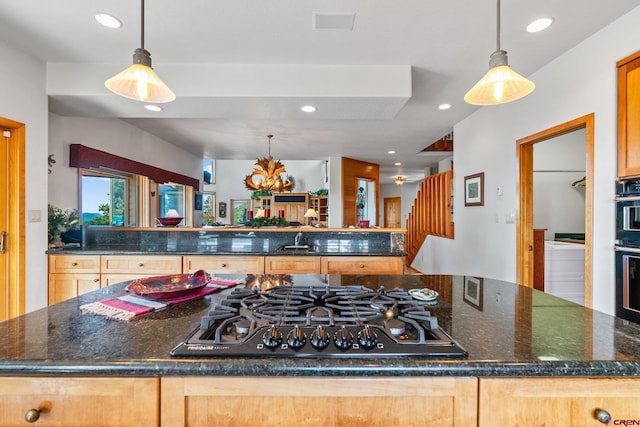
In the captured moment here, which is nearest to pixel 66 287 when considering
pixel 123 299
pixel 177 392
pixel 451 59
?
pixel 123 299

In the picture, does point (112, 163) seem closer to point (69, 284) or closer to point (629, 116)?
point (69, 284)

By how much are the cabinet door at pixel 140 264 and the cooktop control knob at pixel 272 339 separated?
246 centimetres

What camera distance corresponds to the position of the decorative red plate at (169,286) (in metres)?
1.20

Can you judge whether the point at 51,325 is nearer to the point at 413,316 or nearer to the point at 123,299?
the point at 123,299

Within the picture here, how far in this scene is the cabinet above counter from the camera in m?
3.25

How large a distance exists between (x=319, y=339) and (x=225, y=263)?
2360 mm

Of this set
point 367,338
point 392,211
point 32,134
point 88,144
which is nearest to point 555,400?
point 367,338

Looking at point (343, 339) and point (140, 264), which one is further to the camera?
point (140, 264)

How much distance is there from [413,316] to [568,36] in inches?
102

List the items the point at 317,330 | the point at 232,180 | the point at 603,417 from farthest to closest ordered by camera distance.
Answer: the point at 232,180 → the point at 317,330 → the point at 603,417

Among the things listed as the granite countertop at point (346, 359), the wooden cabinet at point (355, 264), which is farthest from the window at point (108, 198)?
the granite countertop at point (346, 359)

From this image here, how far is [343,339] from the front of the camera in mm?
768

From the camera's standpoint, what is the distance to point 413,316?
93 cm

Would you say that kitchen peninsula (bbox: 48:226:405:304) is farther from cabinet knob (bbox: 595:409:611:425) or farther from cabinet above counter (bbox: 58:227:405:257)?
cabinet knob (bbox: 595:409:611:425)
